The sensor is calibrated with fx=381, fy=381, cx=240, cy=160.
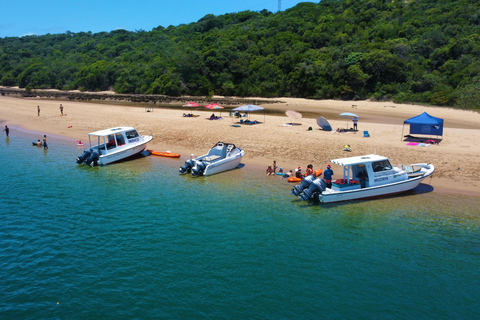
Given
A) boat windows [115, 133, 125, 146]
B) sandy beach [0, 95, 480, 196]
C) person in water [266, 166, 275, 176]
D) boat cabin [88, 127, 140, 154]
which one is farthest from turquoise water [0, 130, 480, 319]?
boat windows [115, 133, 125, 146]

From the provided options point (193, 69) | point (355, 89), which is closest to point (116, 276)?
point (355, 89)

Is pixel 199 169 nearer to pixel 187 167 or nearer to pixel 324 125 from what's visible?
pixel 187 167

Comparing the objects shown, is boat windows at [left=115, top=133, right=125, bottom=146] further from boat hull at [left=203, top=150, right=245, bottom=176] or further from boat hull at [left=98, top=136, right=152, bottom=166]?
boat hull at [left=203, top=150, right=245, bottom=176]

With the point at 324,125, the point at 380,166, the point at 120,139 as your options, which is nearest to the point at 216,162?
the point at 120,139

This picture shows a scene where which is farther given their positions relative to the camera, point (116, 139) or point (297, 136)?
point (297, 136)

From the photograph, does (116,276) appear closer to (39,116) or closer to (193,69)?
(39,116)

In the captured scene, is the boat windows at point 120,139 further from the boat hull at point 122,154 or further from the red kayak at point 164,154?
the red kayak at point 164,154
